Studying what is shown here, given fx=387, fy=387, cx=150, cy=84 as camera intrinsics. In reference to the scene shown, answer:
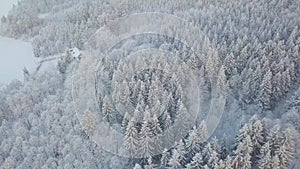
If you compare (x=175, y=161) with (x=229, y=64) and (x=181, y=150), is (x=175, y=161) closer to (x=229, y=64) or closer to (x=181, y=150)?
(x=181, y=150)

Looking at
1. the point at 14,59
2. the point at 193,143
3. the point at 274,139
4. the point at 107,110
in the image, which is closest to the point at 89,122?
the point at 107,110

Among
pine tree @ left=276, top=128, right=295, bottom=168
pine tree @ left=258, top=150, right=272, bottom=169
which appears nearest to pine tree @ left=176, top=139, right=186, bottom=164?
pine tree @ left=258, top=150, right=272, bottom=169

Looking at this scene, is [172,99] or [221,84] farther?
[221,84]

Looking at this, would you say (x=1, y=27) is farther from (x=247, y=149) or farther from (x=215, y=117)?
(x=247, y=149)

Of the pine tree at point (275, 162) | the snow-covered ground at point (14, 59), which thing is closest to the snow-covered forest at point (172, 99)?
the pine tree at point (275, 162)

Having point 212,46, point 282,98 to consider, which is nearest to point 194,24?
point 212,46

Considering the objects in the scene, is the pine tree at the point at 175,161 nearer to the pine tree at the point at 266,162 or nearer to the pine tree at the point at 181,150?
the pine tree at the point at 181,150

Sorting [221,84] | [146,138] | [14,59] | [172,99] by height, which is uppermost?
[14,59]
